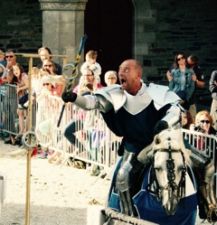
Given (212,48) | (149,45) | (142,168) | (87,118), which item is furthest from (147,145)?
(212,48)

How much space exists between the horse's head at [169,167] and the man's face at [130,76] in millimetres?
565

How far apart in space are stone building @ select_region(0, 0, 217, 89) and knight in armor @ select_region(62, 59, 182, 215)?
11457 millimetres

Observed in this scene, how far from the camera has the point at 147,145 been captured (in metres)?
8.08

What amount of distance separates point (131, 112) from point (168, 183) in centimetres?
75

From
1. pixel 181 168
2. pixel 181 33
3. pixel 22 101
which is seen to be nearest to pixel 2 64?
pixel 22 101

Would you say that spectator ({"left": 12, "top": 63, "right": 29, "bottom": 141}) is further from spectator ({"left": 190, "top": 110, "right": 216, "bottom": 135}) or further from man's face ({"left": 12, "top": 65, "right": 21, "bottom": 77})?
spectator ({"left": 190, "top": 110, "right": 216, "bottom": 135})

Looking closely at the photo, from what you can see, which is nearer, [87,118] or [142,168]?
[142,168]

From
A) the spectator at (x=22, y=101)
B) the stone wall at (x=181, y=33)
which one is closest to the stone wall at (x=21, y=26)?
the stone wall at (x=181, y=33)

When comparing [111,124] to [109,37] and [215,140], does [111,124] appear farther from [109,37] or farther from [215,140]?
[109,37]

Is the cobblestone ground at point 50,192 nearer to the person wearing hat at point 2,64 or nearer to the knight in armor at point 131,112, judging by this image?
the person wearing hat at point 2,64

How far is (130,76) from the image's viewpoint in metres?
8.07

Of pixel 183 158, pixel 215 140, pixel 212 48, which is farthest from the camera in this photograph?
pixel 212 48

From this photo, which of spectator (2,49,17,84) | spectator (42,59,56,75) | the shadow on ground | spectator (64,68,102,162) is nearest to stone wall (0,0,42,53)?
Answer: spectator (2,49,17,84)

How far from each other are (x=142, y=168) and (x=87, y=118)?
5.12 metres
